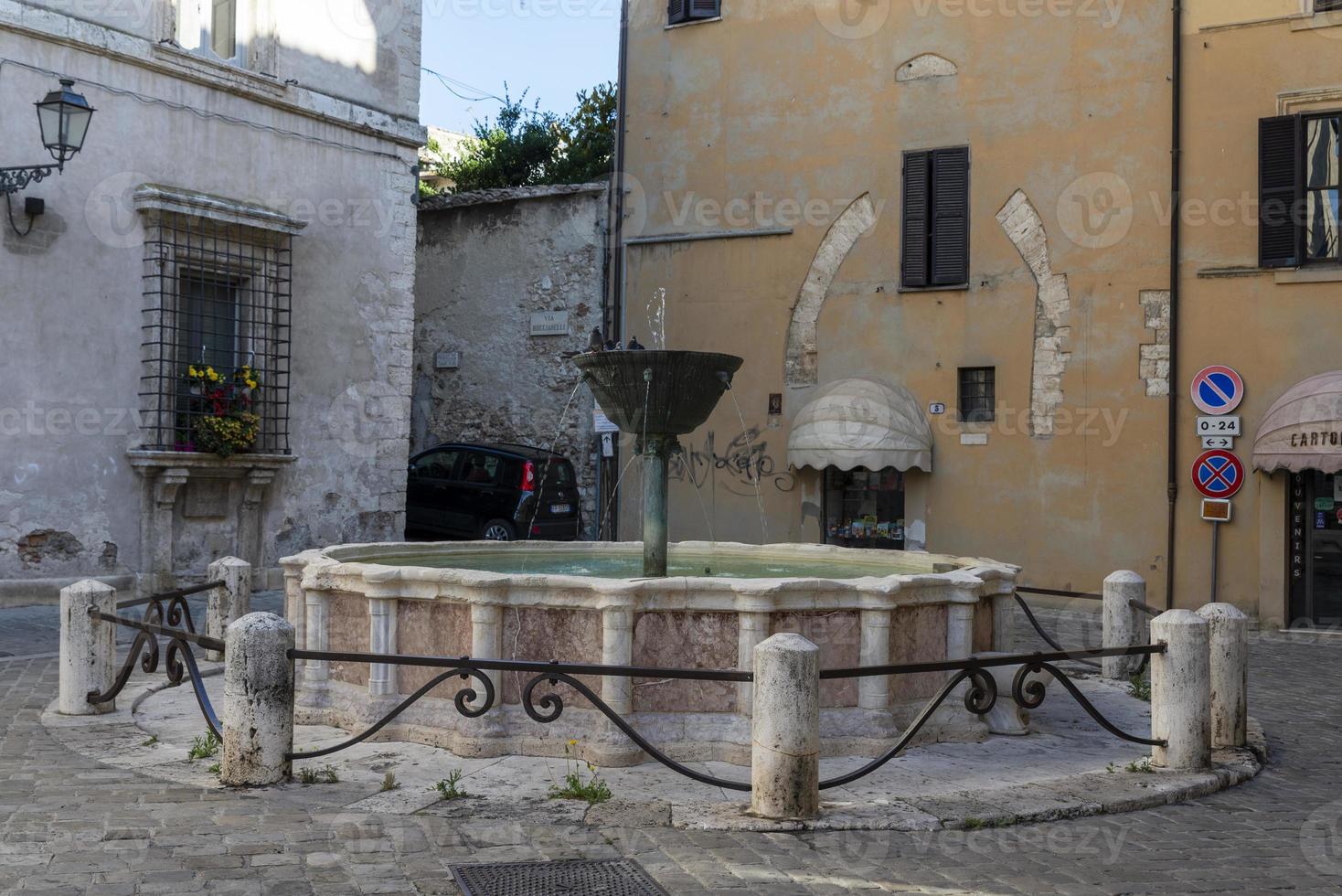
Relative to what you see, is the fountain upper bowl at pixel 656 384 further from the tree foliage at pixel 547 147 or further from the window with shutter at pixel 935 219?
the tree foliage at pixel 547 147

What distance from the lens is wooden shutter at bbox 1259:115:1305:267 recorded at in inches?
514

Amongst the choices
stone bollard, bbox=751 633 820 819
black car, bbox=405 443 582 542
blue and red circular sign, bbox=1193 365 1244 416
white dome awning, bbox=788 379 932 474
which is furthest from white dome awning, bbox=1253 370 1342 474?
stone bollard, bbox=751 633 820 819

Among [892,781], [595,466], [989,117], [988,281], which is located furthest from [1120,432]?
[892,781]

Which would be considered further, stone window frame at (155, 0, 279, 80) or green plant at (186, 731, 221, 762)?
stone window frame at (155, 0, 279, 80)

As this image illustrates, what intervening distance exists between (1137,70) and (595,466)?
8923 millimetres

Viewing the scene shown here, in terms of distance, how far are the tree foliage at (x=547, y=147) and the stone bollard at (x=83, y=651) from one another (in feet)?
64.5

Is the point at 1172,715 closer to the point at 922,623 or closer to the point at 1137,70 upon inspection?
the point at 922,623

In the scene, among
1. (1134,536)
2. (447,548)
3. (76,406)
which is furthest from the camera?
(1134,536)

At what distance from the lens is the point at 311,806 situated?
511 cm

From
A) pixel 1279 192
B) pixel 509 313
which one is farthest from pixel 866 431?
pixel 509 313

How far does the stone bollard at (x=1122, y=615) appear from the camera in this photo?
28.8ft

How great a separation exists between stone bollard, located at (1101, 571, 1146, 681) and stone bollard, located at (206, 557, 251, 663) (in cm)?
604

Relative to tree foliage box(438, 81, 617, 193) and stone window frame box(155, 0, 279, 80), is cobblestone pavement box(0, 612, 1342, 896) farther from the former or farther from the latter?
tree foliage box(438, 81, 617, 193)

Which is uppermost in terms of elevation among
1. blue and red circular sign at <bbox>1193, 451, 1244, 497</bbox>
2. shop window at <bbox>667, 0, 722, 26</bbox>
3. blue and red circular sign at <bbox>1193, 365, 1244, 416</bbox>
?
shop window at <bbox>667, 0, 722, 26</bbox>
